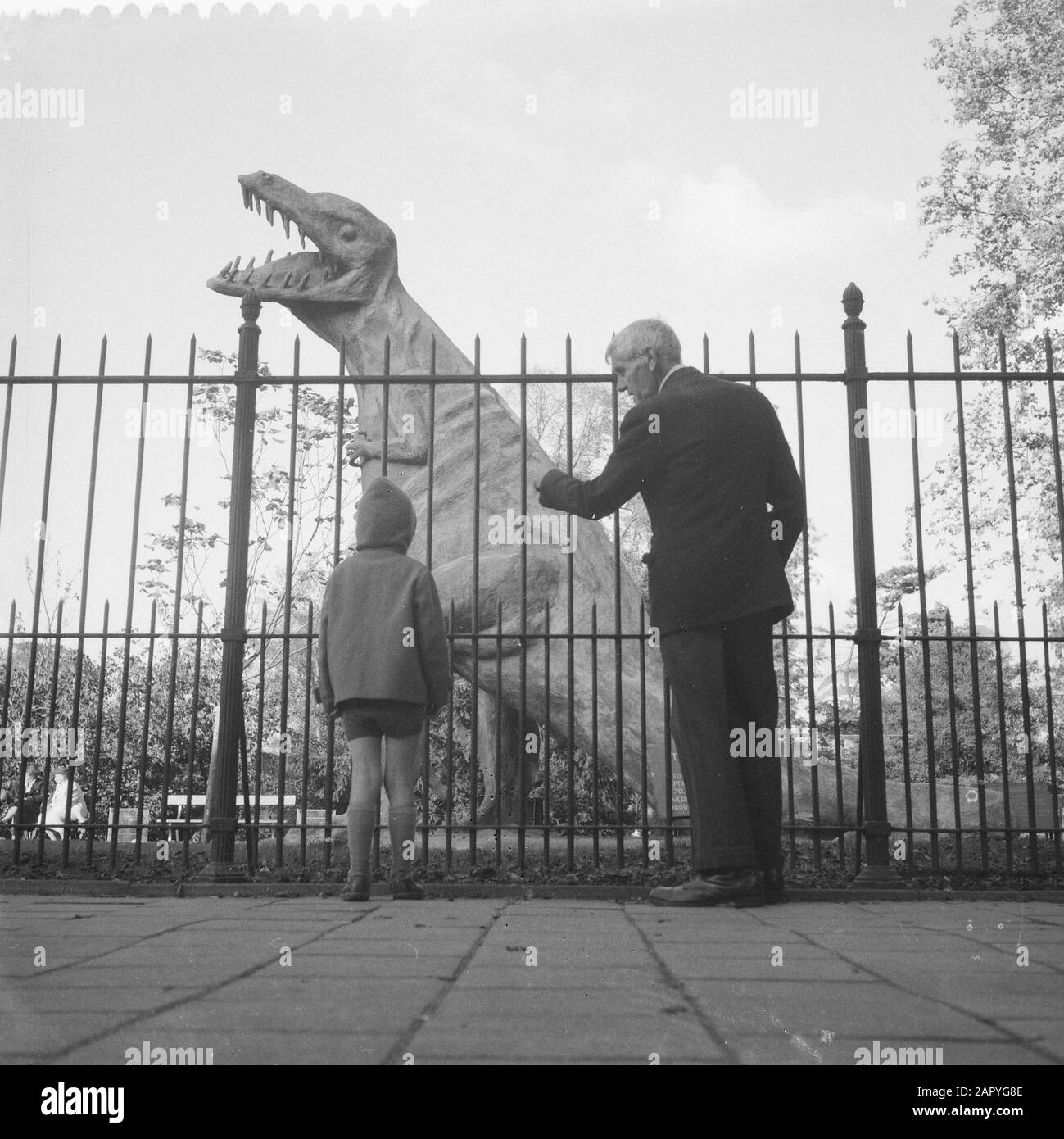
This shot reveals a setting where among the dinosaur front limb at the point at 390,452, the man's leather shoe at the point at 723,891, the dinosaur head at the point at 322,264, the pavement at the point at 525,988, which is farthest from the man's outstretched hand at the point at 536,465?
the pavement at the point at 525,988

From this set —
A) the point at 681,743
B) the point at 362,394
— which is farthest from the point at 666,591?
the point at 362,394

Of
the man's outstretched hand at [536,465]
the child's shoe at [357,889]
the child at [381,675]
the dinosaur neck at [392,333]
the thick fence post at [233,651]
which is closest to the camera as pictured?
the child's shoe at [357,889]

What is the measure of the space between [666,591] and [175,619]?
243cm

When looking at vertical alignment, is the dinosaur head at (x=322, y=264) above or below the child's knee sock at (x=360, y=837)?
above

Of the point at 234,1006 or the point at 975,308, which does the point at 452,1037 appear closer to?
the point at 234,1006

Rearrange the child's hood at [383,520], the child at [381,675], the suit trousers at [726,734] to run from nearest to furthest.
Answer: the suit trousers at [726,734], the child at [381,675], the child's hood at [383,520]

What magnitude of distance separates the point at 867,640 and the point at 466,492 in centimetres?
299

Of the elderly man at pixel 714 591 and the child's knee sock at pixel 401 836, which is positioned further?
the child's knee sock at pixel 401 836

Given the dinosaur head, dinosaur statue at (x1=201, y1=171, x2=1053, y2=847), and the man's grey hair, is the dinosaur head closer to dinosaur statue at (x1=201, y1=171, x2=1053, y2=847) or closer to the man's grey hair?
dinosaur statue at (x1=201, y1=171, x2=1053, y2=847)

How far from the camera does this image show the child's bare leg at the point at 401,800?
4.31 metres

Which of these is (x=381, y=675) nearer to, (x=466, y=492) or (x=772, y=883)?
(x=772, y=883)

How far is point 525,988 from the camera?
2100mm

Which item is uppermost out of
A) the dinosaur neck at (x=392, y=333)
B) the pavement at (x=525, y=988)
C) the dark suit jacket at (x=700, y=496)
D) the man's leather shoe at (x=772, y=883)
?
the dinosaur neck at (x=392, y=333)

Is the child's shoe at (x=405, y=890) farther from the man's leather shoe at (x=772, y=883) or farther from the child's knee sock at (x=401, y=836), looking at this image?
the man's leather shoe at (x=772, y=883)
